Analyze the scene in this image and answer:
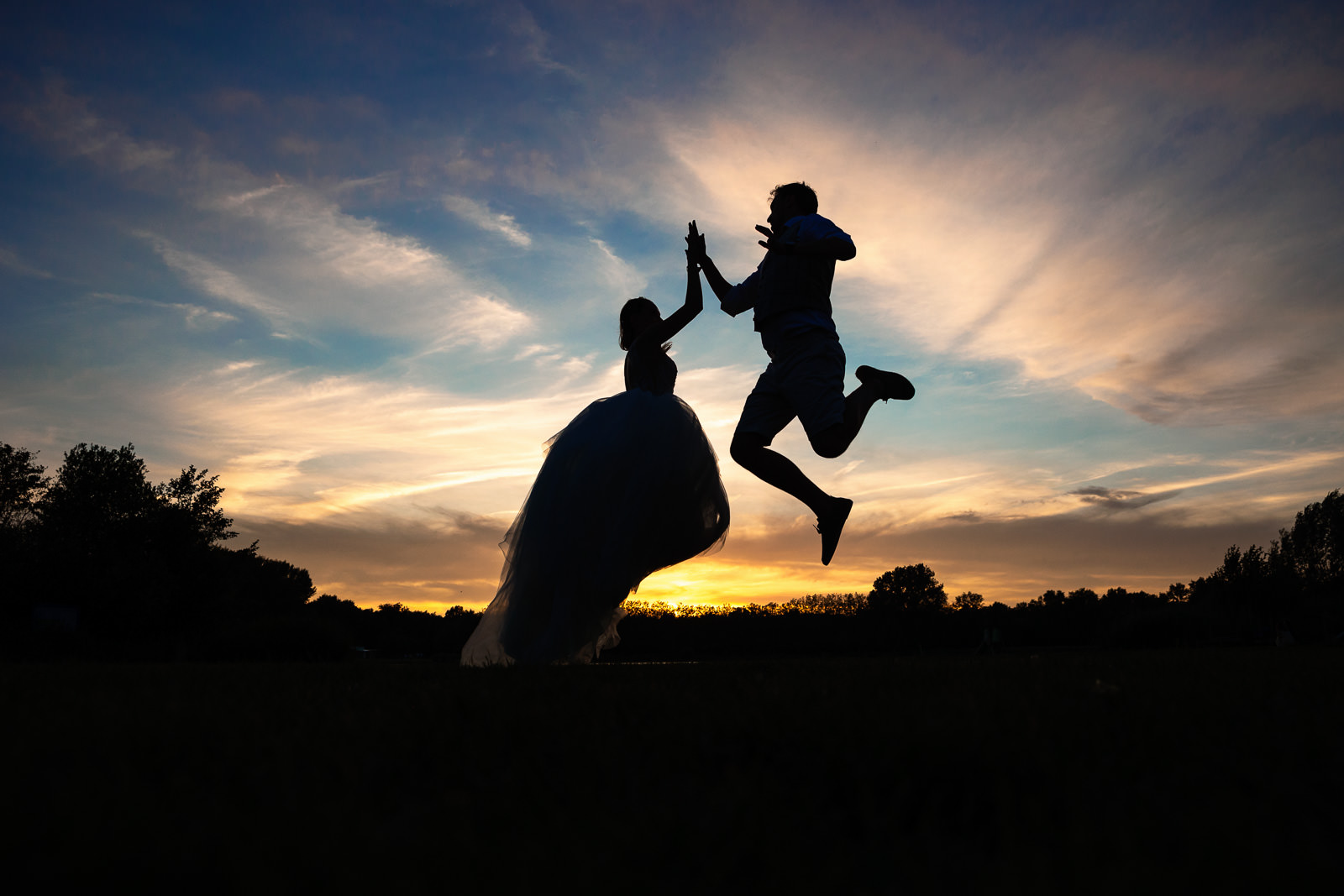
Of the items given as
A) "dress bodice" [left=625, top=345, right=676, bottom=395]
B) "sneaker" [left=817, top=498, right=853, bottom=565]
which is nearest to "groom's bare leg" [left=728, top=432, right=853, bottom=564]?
"sneaker" [left=817, top=498, right=853, bottom=565]

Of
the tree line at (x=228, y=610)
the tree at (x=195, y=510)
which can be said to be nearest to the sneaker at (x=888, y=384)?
the tree line at (x=228, y=610)

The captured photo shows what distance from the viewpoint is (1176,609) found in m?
13.6

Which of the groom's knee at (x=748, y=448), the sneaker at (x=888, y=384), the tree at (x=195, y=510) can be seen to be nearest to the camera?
the groom's knee at (x=748, y=448)

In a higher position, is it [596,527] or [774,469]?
[774,469]

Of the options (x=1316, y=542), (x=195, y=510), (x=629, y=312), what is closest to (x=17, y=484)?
(x=195, y=510)

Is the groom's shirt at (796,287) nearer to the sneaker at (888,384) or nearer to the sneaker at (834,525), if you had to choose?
the sneaker at (888,384)

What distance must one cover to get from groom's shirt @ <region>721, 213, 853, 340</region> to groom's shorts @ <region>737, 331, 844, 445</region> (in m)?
0.10

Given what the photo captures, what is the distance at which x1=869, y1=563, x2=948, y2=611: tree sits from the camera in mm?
A: 57094

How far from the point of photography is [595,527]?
595cm

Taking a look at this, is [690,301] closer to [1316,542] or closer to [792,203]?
[792,203]

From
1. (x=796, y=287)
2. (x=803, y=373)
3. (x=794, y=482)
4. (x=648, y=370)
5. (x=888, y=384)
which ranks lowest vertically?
(x=794, y=482)

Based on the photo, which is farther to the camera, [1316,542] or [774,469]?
[1316,542]

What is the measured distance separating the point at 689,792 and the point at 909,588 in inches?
2430

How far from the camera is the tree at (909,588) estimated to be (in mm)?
57094
